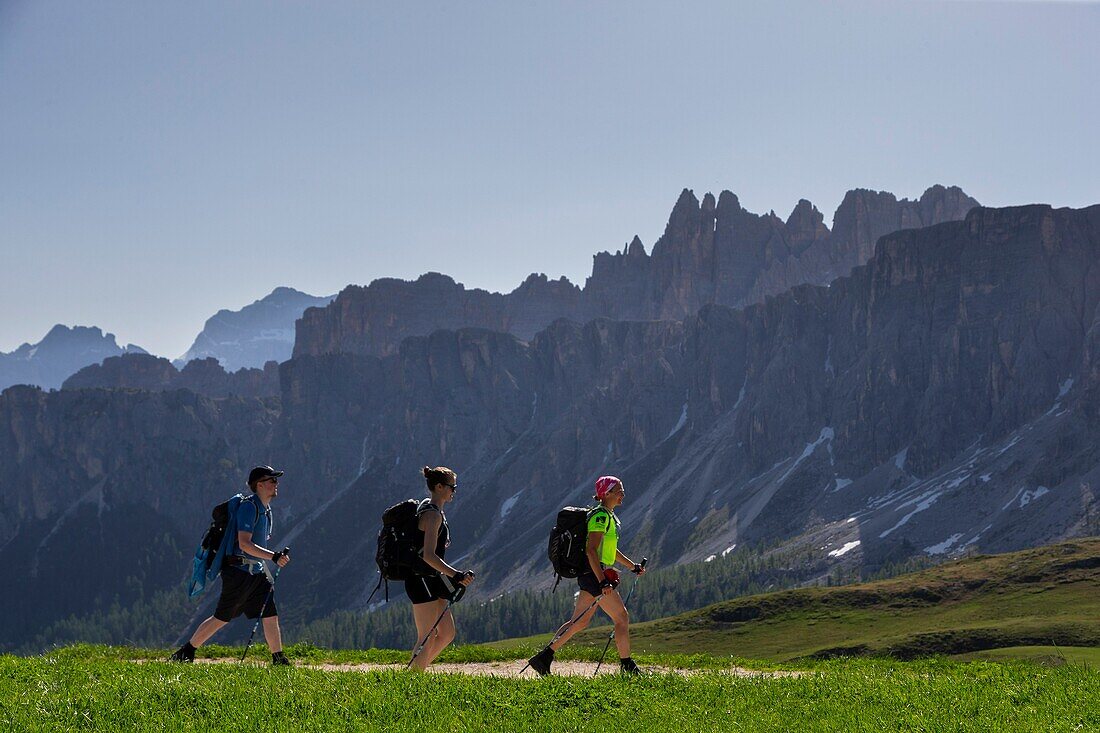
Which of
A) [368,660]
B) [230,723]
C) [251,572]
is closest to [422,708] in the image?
[230,723]

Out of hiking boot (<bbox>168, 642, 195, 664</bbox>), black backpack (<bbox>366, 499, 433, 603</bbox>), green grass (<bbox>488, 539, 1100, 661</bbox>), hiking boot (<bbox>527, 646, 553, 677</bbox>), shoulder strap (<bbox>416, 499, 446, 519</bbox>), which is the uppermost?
shoulder strap (<bbox>416, 499, 446, 519</bbox>)

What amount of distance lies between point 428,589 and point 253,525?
4505 mm

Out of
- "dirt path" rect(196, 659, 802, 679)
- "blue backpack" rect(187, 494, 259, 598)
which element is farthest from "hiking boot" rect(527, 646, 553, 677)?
"blue backpack" rect(187, 494, 259, 598)

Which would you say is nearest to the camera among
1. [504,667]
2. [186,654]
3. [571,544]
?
[571,544]

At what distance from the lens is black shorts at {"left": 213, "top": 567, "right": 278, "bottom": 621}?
2166 centimetres

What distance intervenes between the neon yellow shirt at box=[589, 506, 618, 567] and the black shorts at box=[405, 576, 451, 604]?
3.24 metres

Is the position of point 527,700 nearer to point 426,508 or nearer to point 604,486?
point 426,508

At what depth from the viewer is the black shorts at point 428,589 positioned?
64.8ft

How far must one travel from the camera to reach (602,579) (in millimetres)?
20891

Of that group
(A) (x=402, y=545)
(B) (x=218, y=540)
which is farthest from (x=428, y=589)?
(B) (x=218, y=540)

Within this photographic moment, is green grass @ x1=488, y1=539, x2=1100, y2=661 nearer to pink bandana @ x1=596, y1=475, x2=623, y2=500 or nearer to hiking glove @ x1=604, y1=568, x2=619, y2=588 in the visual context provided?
hiking glove @ x1=604, y1=568, x2=619, y2=588

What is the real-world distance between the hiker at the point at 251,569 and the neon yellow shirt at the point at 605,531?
21.7 feet

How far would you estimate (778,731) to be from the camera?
46.7 feet

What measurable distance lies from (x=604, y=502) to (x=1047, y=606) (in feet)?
301
